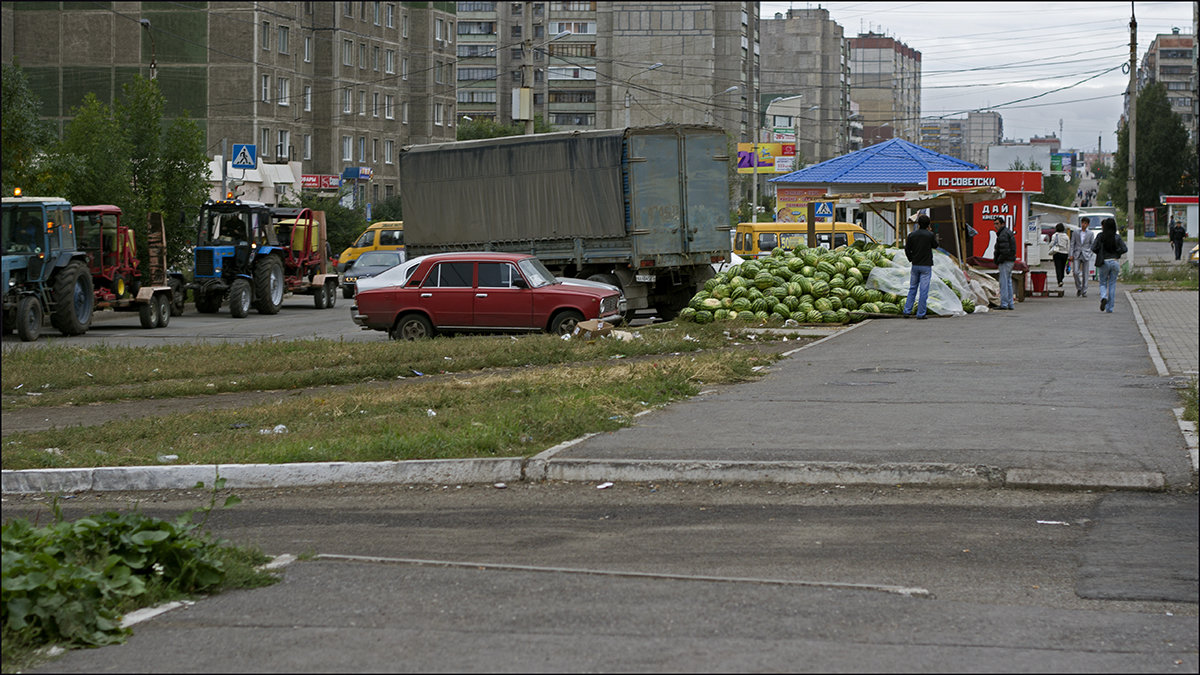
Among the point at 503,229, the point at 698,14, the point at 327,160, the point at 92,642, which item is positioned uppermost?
the point at 698,14

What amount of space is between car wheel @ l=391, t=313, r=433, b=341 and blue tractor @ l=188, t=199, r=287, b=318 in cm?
1200

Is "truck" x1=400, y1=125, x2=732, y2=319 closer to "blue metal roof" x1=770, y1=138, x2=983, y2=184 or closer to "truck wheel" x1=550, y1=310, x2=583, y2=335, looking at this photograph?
"truck wheel" x1=550, y1=310, x2=583, y2=335

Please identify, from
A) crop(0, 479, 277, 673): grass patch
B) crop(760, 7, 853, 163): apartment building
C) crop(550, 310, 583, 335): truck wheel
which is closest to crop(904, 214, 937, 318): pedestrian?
crop(550, 310, 583, 335): truck wheel

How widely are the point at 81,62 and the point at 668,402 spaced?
6569 centimetres

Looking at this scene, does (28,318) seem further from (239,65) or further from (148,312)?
(239,65)

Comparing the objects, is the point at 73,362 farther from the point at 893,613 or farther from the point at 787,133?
the point at 787,133

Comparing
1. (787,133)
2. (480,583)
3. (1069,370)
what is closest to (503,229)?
(1069,370)

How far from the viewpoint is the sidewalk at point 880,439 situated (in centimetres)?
921

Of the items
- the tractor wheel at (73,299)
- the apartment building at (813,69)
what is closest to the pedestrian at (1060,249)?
the tractor wheel at (73,299)

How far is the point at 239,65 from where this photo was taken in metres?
70.1

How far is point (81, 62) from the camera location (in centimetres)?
7006

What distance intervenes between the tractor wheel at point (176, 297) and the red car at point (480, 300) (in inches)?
436

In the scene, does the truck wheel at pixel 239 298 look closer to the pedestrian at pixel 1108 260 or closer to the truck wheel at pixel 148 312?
the truck wheel at pixel 148 312

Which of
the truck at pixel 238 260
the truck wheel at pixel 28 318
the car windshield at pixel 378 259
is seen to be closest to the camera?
the truck wheel at pixel 28 318
